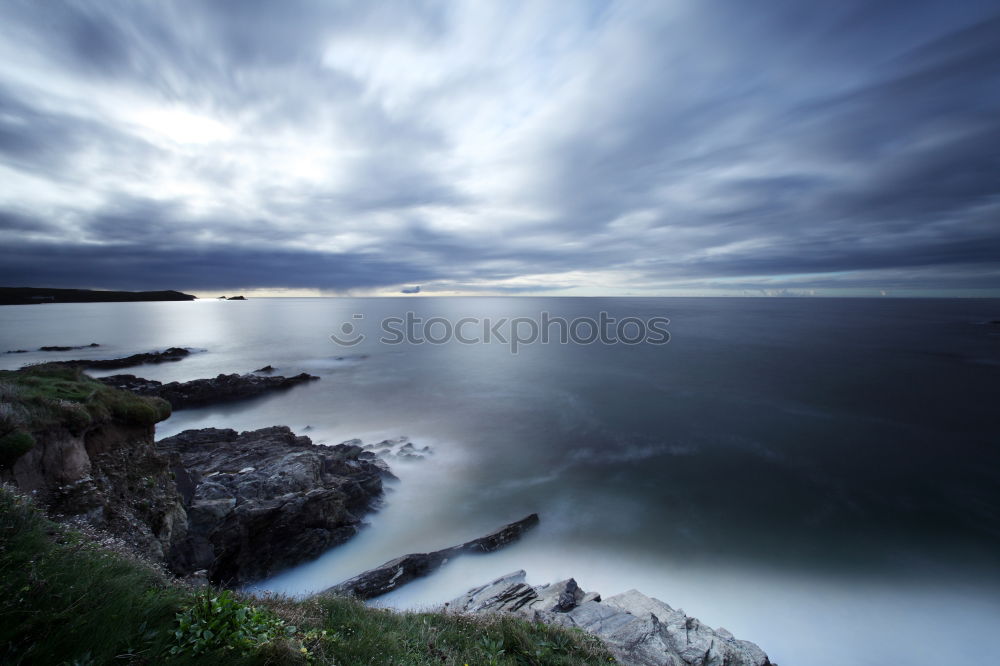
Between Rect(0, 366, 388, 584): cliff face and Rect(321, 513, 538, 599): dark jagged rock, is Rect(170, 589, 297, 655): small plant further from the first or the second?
Rect(0, 366, 388, 584): cliff face

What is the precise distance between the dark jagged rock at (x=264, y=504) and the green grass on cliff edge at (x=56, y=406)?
3.31 meters

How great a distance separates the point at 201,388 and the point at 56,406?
89.7 ft

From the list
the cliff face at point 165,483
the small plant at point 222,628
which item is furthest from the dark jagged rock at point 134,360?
the small plant at point 222,628

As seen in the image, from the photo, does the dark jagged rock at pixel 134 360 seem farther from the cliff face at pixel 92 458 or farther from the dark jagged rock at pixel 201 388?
the cliff face at pixel 92 458

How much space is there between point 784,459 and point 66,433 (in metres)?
29.6

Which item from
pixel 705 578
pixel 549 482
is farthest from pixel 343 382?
pixel 705 578

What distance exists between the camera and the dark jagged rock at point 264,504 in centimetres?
1191

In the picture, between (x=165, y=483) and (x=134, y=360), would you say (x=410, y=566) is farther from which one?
(x=134, y=360)

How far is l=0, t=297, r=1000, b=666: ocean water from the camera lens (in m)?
11.6

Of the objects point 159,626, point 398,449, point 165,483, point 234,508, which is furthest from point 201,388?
point 159,626

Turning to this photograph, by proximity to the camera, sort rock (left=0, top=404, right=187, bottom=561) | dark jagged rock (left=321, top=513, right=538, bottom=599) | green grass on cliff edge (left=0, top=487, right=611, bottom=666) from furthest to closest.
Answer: dark jagged rock (left=321, top=513, right=538, bottom=599) < rock (left=0, top=404, right=187, bottom=561) < green grass on cliff edge (left=0, top=487, right=611, bottom=666)

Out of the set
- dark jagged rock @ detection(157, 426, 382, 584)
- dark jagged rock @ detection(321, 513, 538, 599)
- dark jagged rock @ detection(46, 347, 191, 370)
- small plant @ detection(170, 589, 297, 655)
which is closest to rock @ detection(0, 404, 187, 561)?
dark jagged rock @ detection(157, 426, 382, 584)

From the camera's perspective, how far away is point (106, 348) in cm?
5500

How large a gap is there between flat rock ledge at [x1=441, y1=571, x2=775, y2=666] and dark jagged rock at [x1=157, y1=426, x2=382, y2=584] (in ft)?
20.9
